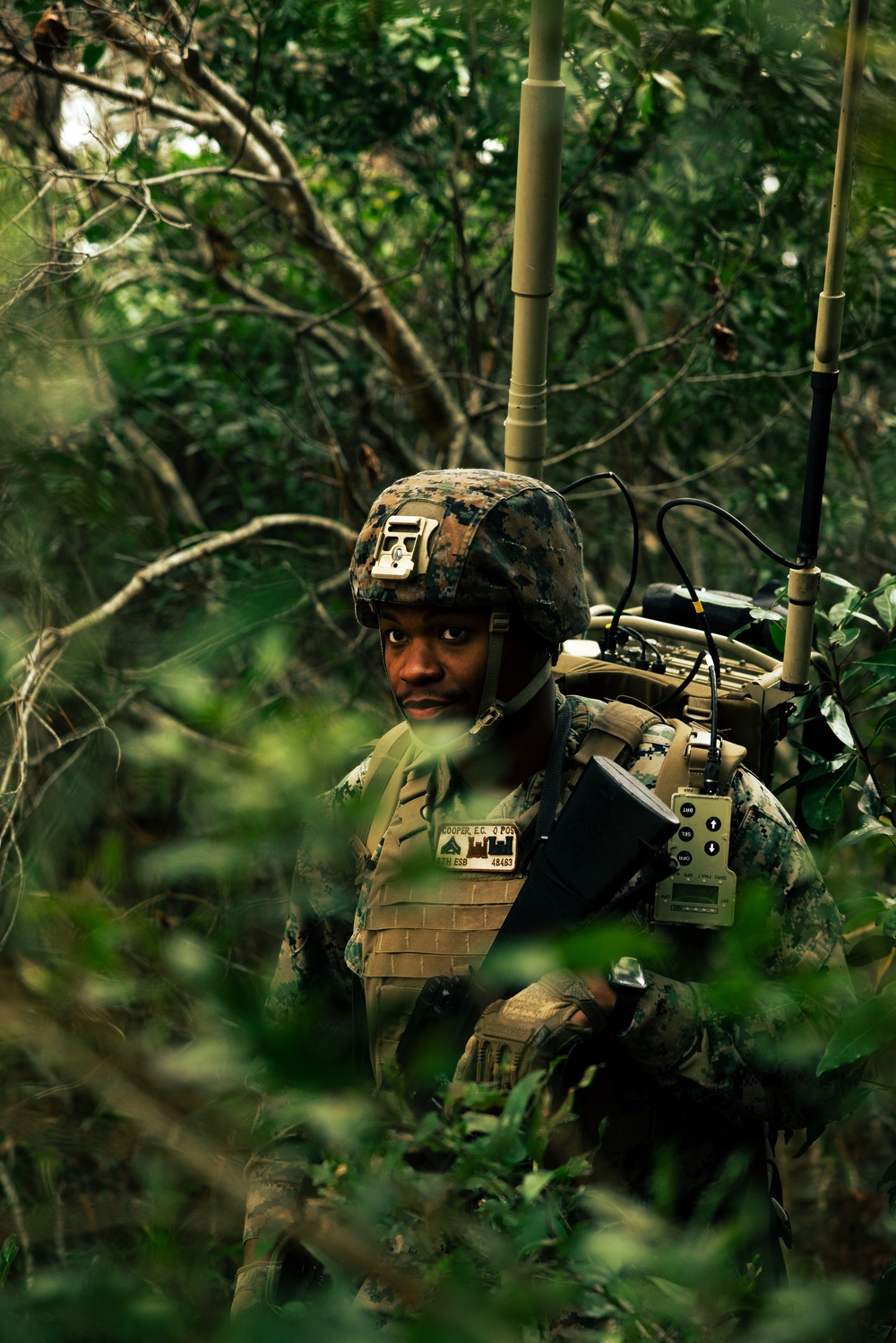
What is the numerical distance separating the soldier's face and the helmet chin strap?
0.5 inches

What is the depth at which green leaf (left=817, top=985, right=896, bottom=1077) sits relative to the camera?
147cm

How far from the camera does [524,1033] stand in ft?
5.63

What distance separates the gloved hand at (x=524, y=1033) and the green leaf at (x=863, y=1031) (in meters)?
0.36

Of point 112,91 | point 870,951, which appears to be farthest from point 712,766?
point 112,91

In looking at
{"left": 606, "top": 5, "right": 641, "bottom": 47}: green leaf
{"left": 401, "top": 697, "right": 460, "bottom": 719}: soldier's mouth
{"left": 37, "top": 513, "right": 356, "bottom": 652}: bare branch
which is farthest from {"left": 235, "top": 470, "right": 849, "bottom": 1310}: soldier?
{"left": 606, "top": 5, "right": 641, "bottom": 47}: green leaf

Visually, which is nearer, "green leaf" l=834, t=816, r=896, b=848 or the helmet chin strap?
the helmet chin strap

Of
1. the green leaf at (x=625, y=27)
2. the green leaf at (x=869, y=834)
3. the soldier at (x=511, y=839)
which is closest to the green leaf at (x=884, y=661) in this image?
the green leaf at (x=869, y=834)

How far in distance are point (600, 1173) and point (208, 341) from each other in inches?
178

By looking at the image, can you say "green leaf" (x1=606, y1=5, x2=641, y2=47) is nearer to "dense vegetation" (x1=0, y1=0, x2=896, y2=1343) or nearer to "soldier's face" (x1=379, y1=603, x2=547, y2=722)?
"dense vegetation" (x1=0, y1=0, x2=896, y2=1343)

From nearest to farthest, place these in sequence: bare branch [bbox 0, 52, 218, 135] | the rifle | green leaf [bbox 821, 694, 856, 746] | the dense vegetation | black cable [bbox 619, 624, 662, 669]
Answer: the dense vegetation, the rifle, green leaf [bbox 821, 694, 856, 746], black cable [bbox 619, 624, 662, 669], bare branch [bbox 0, 52, 218, 135]

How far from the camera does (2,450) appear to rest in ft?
10.7

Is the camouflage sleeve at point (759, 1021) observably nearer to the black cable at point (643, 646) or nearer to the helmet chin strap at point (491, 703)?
the helmet chin strap at point (491, 703)

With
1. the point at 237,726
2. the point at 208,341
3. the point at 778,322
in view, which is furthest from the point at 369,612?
the point at 208,341

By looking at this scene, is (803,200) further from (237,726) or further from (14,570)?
(237,726)
